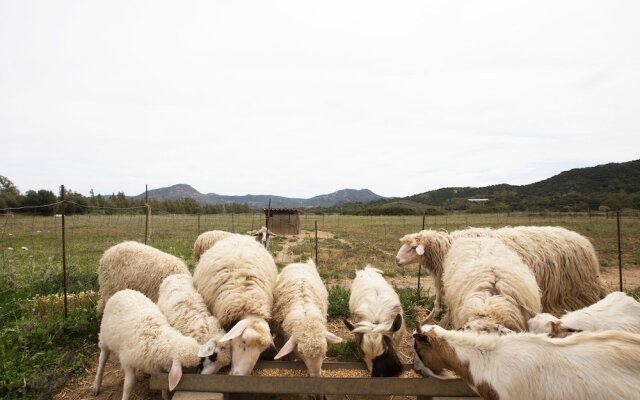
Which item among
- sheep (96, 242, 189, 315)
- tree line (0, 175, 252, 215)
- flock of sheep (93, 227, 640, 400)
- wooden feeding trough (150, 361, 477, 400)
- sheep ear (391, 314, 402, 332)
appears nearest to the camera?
flock of sheep (93, 227, 640, 400)

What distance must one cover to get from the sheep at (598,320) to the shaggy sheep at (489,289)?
25 centimetres

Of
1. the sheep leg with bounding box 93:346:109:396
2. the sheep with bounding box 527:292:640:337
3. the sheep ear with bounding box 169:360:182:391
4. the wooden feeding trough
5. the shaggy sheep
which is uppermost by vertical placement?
the shaggy sheep

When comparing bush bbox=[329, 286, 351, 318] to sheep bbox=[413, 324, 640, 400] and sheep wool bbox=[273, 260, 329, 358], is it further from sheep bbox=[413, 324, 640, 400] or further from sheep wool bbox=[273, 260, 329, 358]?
sheep bbox=[413, 324, 640, 400]

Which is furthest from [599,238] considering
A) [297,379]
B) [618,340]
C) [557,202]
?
[557,202]

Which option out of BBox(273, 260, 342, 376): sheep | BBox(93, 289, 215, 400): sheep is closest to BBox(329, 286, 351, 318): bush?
BBox(273, 260, 342, 376): sheep

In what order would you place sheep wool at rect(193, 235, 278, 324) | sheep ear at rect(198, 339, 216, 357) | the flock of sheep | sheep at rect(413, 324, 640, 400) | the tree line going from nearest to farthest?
sheep at rect(413, 324, 640, 400)
the flock of sheep
sheep ear at rect(198, 339, 216, 357)
sheep wool at rect(193, 235, 278, 324)
the tree line

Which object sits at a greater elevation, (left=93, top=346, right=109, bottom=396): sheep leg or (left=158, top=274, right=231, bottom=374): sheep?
(left=158, top=274, right=231, bottom=374): sheep

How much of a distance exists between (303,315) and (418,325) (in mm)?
1621

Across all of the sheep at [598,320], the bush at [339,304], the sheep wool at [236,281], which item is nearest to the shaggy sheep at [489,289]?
the sheep at [598,320]

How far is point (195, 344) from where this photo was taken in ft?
13.1

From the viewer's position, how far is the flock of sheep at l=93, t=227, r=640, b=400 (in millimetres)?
2912

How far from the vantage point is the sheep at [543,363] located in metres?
2.71

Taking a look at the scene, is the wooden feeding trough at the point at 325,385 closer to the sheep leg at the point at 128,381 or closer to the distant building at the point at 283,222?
the sheep leg at the point at 128,381

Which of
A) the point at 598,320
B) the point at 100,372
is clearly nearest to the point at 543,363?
the point at 598,320
